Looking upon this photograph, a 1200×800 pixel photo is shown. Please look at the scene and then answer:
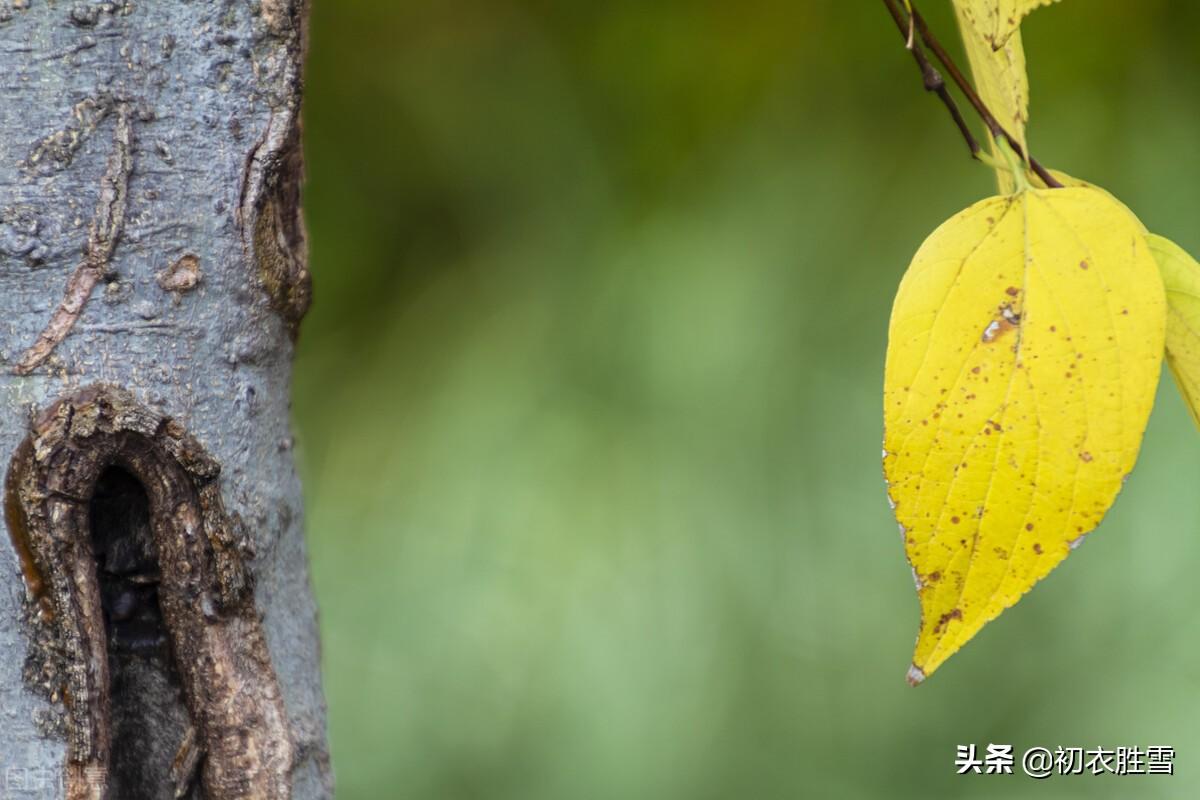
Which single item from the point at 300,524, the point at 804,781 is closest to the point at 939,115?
the point at 804,781

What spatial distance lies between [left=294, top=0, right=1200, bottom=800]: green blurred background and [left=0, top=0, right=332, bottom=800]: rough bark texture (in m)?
0.59

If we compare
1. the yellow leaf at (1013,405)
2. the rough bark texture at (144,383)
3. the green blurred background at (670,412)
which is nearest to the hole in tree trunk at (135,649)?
the rough bark texture at (144,383)

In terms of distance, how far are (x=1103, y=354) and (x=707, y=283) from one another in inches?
28.4

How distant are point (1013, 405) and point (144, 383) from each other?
25cm

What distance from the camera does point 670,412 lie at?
97cm

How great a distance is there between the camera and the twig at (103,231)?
13.3 inches

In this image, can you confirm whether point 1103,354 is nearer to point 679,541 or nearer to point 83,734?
point 83,734

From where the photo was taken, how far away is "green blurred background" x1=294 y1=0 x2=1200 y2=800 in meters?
0.94

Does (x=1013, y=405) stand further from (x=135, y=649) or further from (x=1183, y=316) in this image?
(x=135, y=649)

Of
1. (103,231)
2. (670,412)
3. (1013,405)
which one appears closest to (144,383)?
(103,231)

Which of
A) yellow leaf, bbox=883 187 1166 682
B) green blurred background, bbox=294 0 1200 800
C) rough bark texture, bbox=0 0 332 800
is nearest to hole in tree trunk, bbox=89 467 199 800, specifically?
rough bark texture, bbox=0 0 332 800

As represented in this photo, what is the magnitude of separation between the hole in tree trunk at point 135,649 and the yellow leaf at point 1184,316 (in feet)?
1.02

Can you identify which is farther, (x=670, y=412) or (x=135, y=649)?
(x=670, y=412)

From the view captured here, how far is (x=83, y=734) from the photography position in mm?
339
